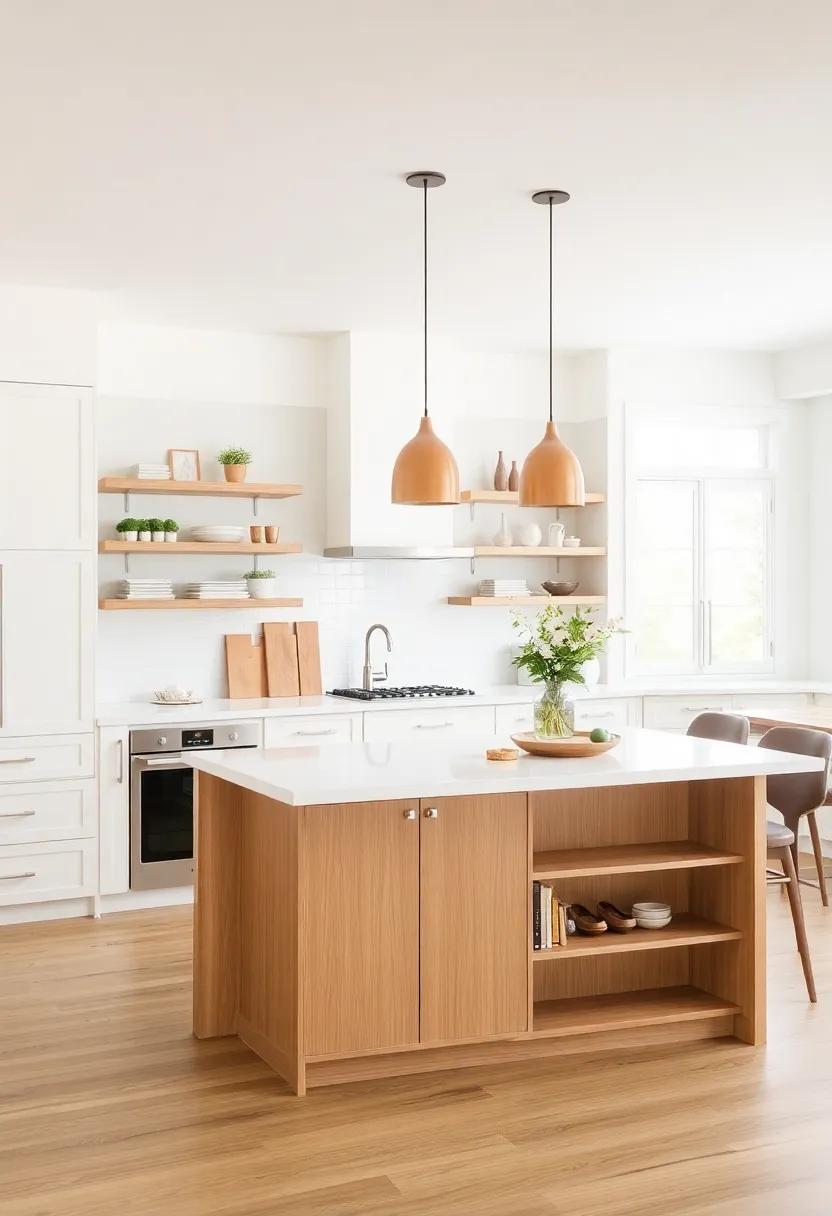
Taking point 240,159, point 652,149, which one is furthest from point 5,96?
point 652,149

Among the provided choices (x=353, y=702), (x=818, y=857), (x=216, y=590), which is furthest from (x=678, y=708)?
(x=216, y=590)

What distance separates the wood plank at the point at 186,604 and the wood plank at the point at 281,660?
21cm

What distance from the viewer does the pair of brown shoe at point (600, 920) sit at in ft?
13.1

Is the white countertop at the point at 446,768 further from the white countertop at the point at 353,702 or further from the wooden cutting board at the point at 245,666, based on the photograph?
the wooden cutting board at the point at 245,666

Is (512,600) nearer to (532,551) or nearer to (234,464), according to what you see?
(532,551)

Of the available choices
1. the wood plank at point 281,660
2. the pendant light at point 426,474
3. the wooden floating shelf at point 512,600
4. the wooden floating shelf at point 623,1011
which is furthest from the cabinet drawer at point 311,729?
the wooden floating shelf at point 623,1011

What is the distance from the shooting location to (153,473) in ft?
20.5

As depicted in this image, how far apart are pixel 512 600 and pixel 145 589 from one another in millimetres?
2055

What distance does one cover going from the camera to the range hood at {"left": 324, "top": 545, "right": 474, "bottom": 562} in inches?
257

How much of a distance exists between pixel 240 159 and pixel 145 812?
301 centimetres

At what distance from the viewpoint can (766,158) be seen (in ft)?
13.5

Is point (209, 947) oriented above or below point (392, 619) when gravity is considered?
below

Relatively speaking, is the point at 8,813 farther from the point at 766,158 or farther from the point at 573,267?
the point at 766,158

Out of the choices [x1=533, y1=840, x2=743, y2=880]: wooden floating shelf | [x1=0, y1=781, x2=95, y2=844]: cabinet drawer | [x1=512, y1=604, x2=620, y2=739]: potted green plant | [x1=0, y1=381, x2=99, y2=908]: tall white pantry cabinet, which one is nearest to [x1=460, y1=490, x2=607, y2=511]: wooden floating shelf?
[x1=0, y1=381, x2=99, y2=908]: tall white pantry cabinet
